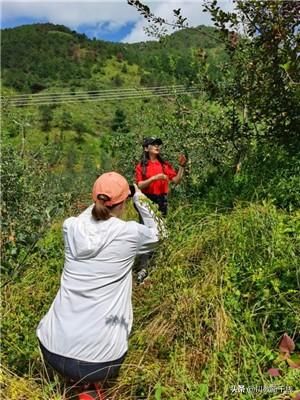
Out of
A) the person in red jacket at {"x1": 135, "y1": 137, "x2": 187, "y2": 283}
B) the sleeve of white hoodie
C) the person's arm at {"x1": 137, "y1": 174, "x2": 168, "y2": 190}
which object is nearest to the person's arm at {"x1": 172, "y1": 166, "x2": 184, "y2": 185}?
the person in red jacket at {"x1": 135, "y1": 137, "x2": 187, "y2": 283}

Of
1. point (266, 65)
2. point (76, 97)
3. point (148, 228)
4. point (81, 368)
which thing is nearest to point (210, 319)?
point (148, 228)

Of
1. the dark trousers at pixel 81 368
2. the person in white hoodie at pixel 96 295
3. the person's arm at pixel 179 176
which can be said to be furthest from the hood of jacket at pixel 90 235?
the person's arm at pixel 179 176

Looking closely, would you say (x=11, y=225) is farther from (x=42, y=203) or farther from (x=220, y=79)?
(x=220, y=79)

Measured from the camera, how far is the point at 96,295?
2646 millimetres

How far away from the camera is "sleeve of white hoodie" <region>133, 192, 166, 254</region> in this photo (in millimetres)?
2826

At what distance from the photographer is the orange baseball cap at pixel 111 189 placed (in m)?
2.75

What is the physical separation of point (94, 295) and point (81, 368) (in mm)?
352

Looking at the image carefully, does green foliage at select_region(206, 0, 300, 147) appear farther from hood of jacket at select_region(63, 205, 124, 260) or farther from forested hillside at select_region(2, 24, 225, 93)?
forested hillside at select_region(2, 24, 225, 93)

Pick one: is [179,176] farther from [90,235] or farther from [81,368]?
[81,368]

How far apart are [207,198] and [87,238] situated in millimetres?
1942

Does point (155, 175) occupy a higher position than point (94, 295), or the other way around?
point (155, 175)

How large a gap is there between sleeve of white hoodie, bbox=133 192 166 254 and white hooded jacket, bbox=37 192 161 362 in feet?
0.13

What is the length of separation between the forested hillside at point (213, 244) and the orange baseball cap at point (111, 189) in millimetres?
654

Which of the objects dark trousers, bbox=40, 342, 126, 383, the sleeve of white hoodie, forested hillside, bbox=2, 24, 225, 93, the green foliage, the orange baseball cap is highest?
forested hillside, bbox=2, 24, 225, 93
